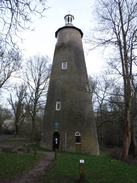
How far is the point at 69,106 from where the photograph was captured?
15.7 metres

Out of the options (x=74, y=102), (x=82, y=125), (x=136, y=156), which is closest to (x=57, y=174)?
(x=82, y=125)

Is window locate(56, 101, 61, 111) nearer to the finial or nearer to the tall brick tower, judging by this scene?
the tall brick tower

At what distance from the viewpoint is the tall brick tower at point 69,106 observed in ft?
48.6

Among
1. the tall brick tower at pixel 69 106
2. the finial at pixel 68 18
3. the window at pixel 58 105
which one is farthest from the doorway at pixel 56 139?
the finial at pixel 68 18

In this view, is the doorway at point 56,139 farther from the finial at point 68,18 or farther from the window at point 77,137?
the finial at point 68,18

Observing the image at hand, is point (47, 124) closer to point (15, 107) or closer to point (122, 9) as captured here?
point (122, 9)

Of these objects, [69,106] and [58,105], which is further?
[58,105]

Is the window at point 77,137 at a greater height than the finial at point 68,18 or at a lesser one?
lesser

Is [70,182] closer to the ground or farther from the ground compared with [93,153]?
farther from the ground

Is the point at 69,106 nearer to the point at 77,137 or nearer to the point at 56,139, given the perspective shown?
the point at 77,137

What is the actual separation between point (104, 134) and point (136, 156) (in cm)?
999

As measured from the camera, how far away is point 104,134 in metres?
25.9

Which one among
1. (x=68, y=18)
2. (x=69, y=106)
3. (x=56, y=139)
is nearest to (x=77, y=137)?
(x=56, y=139)

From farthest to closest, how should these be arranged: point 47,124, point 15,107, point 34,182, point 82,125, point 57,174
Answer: point 15,107 → point 47,124 → point 82,125 → point 57,174 → point 34,182
